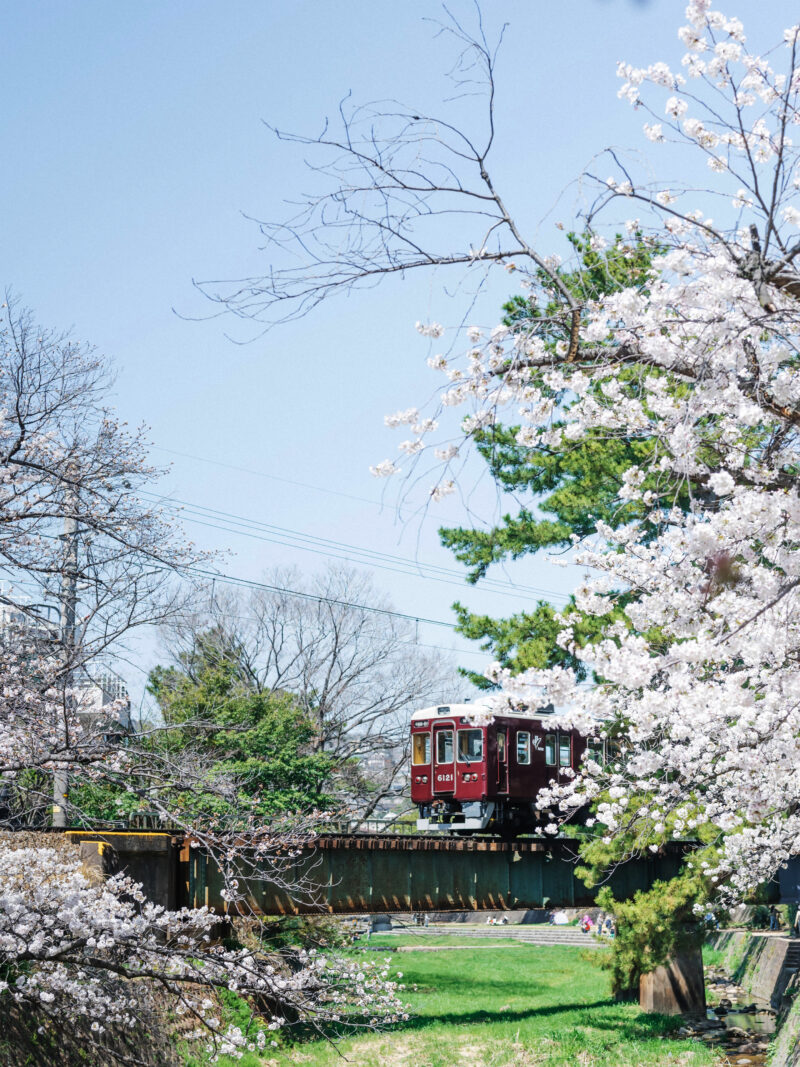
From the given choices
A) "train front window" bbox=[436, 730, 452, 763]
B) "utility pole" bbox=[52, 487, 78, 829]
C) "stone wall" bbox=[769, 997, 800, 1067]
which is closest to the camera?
"utility pole" bbox=[52, 487, 78, 829]

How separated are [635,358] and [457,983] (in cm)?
2552

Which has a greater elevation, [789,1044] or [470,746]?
[470,746]

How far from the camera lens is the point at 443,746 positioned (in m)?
23.7

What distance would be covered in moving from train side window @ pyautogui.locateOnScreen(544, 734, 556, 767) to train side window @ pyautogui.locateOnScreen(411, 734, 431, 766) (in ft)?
9.01

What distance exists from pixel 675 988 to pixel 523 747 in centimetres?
579

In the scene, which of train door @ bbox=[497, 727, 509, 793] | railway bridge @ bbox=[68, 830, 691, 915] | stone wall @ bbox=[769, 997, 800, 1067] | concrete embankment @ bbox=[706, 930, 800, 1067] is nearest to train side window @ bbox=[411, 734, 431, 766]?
train door @ bbox=[497, 727, 509, 793]

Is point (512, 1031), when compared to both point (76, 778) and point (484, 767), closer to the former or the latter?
point (484, 767)

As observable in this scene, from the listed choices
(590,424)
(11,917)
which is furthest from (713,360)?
Result: (11,917)

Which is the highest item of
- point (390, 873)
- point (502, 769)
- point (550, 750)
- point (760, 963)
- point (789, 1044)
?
point (550, 750)

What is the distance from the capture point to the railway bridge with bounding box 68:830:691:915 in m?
14.5

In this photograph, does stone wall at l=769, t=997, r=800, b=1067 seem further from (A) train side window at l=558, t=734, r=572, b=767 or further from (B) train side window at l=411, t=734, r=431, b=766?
(B) train side window at l=411, t=734, r=431, b=766

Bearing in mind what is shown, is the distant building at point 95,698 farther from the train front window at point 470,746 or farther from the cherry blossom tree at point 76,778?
the train front window at point 470,746

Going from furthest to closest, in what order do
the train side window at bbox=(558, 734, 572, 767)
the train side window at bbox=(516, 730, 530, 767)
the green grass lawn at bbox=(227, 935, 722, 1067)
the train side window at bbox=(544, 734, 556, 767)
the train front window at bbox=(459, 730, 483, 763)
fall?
the train side window at bbox=(558, 734, 572, 767), the train side window at bbox=(544, 734, 556, 767), the train side window at bbox=(516, 730, 530, 767), the train front window at bbox=(459, 730, 483, 763), the green grass lawn at bbox=(227, 935, 722, 1067)

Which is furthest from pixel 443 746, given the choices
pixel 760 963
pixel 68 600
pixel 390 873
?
pixel 68 600
